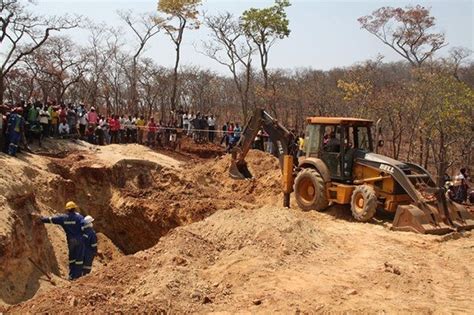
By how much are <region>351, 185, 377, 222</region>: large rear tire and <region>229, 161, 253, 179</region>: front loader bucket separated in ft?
17.2

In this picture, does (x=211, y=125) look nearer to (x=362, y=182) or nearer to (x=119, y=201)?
(x=119, y=201)

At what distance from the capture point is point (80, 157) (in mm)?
15922

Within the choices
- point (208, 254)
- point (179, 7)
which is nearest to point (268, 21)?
point (179, 7)

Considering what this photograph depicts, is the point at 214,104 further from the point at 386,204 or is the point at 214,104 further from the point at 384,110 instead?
the point at 386,204

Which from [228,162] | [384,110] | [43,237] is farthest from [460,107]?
[43,237]

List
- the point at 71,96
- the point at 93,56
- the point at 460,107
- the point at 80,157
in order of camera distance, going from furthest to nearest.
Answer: the point at 71,96 < the point at 93,56 < the point at 460,107 < the point at 80,157

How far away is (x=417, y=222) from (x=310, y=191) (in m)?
3.13

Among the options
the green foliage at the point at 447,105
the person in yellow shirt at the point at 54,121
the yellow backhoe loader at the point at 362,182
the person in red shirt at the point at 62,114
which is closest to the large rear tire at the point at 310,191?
the yellow backhoe loader at the point at 362,182

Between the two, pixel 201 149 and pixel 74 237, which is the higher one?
pixel 201 149

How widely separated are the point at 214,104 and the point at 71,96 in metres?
12.9

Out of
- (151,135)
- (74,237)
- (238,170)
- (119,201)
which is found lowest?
(119,201)

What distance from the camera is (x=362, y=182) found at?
38.6 ft

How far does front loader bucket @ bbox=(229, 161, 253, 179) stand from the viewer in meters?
16.1

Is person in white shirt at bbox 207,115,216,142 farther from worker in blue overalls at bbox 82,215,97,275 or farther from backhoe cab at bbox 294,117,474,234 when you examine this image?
worker in blue overalls at bbox 82,215,97,275
